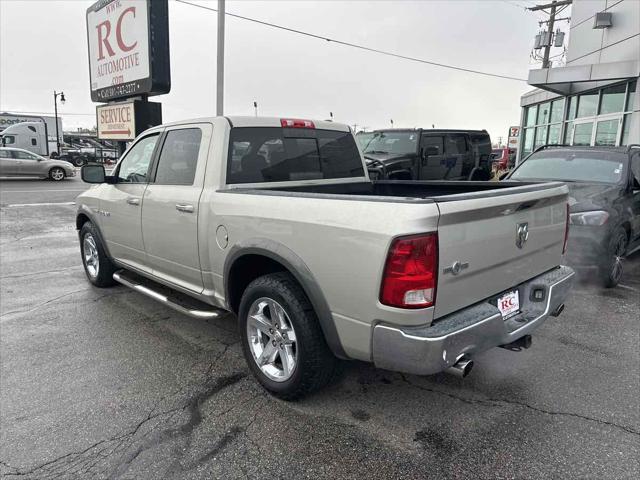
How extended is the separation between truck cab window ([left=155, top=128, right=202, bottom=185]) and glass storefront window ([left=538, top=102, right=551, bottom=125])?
19411mm

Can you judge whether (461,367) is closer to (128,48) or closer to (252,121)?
(252,121)

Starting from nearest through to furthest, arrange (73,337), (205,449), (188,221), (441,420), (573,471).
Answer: (573,471)
(205,449)
(441,420)
(188,221)
(73,337)

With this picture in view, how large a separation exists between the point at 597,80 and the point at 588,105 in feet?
8.93

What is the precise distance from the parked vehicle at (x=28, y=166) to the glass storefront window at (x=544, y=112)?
2203 centimetres

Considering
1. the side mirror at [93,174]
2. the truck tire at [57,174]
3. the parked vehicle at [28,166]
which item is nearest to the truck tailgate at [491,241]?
the side mirror at [93,174]

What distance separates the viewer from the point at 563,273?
333cm

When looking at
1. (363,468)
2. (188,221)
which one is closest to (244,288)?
(188,221)

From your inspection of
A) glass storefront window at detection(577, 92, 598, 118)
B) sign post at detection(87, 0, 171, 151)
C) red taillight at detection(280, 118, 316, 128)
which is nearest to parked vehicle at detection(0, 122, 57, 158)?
sign post at detection(87, 0, 171, 151)

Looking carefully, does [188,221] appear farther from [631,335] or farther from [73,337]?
[631,335]

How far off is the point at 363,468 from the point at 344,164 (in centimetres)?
273

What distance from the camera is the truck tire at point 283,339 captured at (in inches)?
110

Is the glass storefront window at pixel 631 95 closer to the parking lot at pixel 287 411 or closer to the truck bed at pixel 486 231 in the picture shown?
the parking lot at pixel 287 411

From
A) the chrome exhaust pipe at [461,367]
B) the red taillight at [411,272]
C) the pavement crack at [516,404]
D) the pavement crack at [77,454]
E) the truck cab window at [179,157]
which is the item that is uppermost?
the truck cab window at [179,157]

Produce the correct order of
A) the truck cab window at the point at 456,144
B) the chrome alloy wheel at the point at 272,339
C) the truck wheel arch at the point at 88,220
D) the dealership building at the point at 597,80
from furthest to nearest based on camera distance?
1. the dealership building at the point at 597,80
2. the truck cab window at the point at 456,144
3. the truck wheel arch at the point at 88,220
4. the chrome alloy wheel at the point at 272,339
